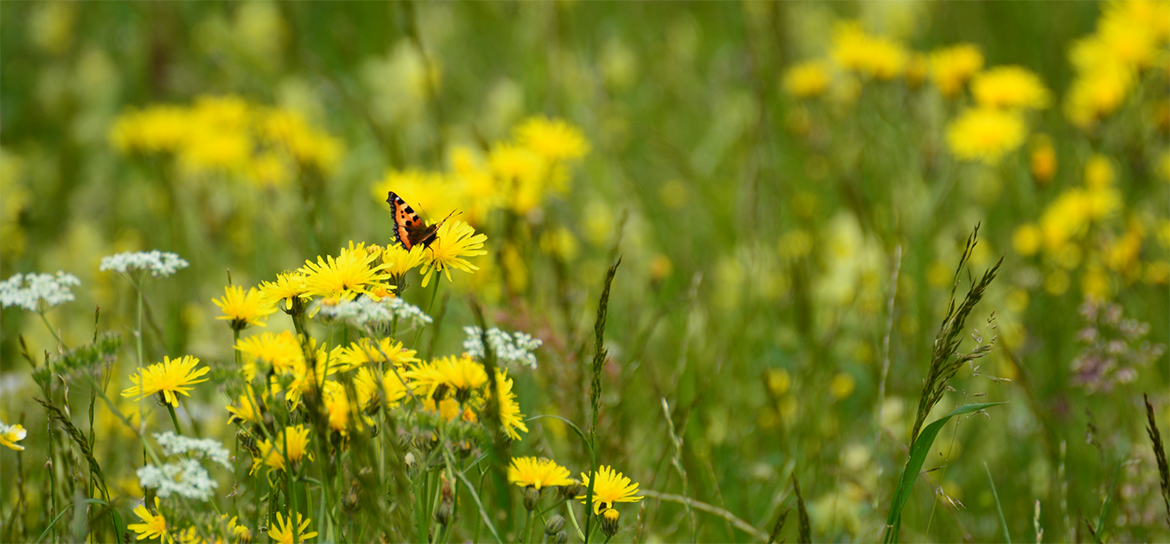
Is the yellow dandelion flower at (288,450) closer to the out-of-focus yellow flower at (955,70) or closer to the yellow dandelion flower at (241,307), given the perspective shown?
the yellow dandelion flower at (241,307)

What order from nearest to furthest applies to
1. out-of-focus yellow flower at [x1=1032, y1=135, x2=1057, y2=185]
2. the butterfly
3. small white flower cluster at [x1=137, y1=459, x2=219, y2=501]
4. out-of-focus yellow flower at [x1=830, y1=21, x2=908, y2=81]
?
1. small white flower cluster at [x1=137, y1=459, x2=219, y2=501]
2. the butterfly
3. out-of-focus yellow flower at [x1=1032, y1=135, x2=1057, y2=185]
4. out-of-focus yellow flower at [x1=830, y1=21, x2=908, y2=81]

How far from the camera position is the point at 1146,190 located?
261 centimetres

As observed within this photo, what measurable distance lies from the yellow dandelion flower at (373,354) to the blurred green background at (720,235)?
53 cm

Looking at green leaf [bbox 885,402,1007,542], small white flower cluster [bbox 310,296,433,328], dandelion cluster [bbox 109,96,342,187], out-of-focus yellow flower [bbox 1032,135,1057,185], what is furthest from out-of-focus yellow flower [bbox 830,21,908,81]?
small white flower cluster [bbox 310,296,433,328]

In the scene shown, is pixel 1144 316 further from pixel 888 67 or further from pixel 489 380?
pixel 489 380

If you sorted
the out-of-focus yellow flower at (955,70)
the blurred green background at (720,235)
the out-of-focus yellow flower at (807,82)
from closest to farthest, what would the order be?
1. the blurred green background at (720,235)
2. the out-of-focus yellow flower at (955,70)
3. the out-of-focus yellow flower at (807,82)

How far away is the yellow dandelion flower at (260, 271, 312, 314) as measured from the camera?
98 cm

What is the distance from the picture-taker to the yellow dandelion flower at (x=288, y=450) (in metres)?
0.96

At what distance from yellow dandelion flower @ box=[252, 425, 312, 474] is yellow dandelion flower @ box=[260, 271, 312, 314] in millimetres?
146

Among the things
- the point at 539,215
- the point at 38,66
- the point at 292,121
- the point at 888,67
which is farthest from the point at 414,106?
the point at 38,66

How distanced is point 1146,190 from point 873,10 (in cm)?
167

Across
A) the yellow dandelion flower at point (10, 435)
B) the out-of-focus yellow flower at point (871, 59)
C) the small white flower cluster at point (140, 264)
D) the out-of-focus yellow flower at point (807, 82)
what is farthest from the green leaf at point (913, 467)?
the out-of-focus yellow flower at point (807, 82)

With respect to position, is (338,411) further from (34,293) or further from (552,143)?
(552,143)

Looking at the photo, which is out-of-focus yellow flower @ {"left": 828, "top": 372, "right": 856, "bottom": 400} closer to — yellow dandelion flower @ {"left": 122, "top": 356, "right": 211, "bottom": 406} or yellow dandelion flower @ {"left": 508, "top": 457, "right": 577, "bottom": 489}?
yellow dandelion flower @ {"left": 508, "top": 457, "right": 577, "bottom": 489}
